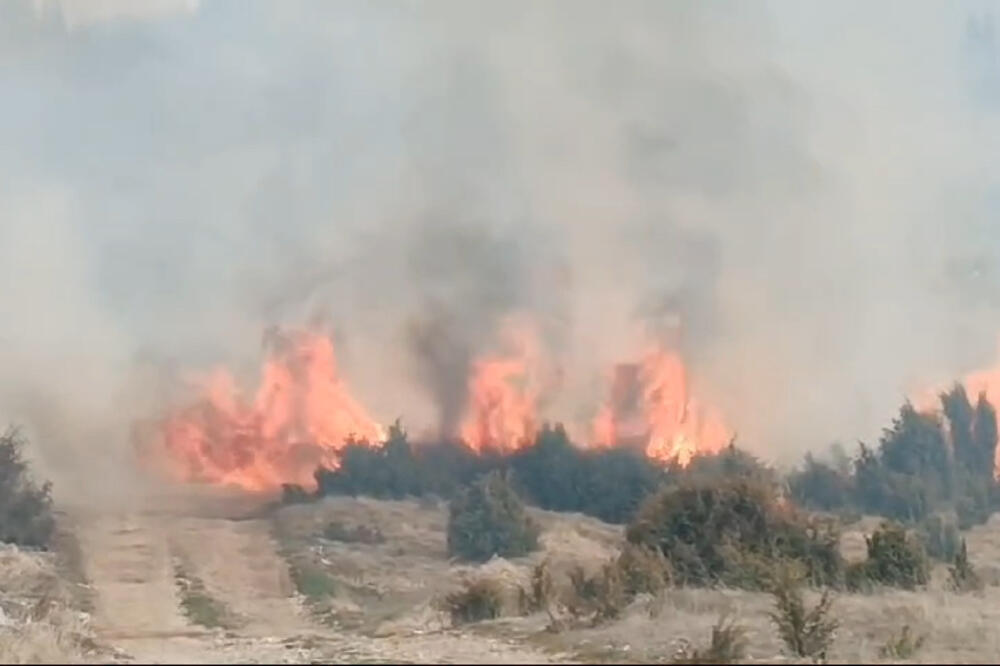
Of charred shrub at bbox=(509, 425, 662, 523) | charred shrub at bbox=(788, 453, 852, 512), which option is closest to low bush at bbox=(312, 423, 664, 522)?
charred shrub at bbox=(509, 425, 662, 523)

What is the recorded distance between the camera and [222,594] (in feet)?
158

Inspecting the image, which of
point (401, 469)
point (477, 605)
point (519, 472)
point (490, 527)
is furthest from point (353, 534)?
point (477, 605)

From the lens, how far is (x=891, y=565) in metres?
36.9

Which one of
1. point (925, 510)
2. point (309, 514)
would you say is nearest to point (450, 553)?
point (309, 514)

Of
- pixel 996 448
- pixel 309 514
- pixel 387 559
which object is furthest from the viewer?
pixel 996 448

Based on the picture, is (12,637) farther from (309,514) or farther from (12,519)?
(309,514)

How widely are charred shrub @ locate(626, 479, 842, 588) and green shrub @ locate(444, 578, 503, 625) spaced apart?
5.25m

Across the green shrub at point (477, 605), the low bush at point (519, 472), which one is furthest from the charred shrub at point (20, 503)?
the green shrub at point (477, 605)

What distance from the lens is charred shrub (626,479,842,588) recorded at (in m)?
35.8

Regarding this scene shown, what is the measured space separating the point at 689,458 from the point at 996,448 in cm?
3330

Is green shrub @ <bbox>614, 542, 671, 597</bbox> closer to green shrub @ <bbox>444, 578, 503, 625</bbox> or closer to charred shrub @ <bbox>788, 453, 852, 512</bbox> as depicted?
green shrub @ <bbox>444, 578, 503, 625</bbox>

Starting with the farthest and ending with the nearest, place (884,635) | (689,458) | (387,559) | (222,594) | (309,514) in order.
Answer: (689,458)
(309,514)
(387,559)
(222,594)
(884,635)

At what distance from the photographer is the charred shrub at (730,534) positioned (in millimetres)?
35750

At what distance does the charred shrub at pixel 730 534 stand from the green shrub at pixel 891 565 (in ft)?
2.54
